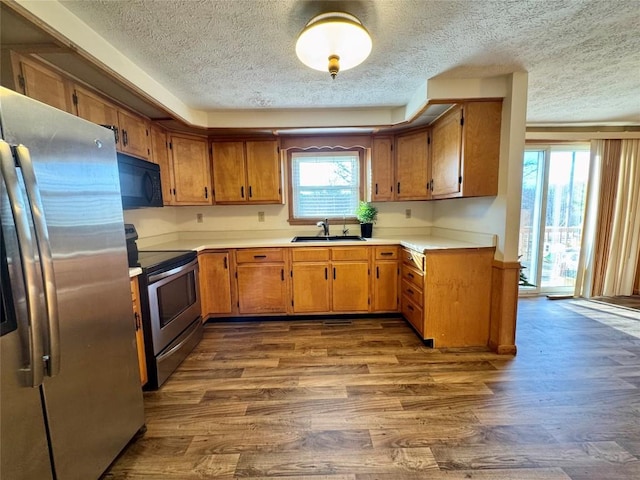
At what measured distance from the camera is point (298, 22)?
1547 millimetres

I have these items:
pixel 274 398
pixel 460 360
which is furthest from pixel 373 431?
pixel 460 360

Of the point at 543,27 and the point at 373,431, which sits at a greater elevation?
the point at 543,27

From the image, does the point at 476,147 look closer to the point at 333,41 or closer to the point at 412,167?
the point at 412,167

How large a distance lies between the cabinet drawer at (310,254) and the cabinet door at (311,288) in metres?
0.06

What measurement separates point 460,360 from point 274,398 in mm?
1540

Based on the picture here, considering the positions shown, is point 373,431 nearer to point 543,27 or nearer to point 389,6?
point 389,6

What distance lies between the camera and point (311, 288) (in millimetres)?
3033

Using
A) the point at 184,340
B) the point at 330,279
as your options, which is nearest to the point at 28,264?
the point at 184,340

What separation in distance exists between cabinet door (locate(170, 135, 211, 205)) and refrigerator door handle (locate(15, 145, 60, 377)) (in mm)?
2076

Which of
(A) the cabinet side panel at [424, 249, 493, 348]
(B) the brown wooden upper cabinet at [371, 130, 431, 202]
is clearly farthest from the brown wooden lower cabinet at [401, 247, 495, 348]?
(B) the brown wooden upper cabinet at [371, 130, 431, 202]

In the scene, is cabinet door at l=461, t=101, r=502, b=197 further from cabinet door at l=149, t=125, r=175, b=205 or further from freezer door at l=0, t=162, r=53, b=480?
cabinet door at l=149, t=125, r=175, b=205

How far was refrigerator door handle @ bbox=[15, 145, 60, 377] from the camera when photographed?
0.87m

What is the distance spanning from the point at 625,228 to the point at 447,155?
3044 mm

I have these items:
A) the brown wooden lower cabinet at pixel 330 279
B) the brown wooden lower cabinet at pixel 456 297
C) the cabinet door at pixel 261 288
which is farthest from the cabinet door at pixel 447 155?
the cabinet door at pixel 261 288
